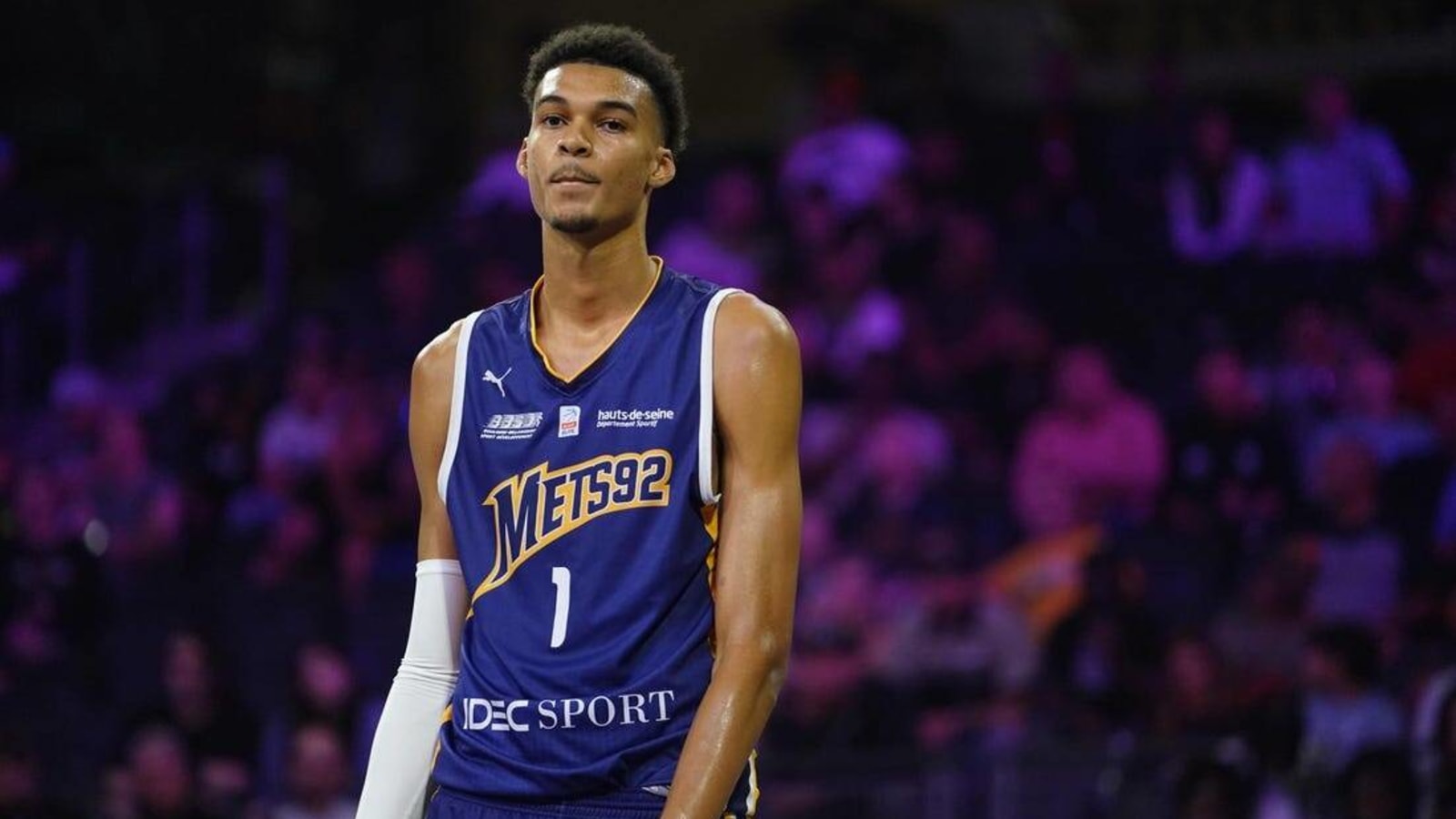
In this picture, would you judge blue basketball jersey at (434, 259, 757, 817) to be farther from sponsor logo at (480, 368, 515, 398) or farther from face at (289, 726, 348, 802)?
face at (289, 726, 348, 802)

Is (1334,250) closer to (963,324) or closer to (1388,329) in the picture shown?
(1388,329)

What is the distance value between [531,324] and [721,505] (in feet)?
1.63

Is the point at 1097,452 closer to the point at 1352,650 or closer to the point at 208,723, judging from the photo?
the point at 1352,650

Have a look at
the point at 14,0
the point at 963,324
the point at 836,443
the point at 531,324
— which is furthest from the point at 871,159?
the point at 531,324

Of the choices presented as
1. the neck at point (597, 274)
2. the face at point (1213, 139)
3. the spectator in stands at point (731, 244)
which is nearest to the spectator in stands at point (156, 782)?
the spectator in stands at point (731, 244)

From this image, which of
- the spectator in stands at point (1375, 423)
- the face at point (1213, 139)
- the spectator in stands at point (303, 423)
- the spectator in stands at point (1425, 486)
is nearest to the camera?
the spectator in stands at point (1425, 486)

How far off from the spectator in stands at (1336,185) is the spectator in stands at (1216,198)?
0.58ft

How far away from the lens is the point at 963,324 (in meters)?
11.0

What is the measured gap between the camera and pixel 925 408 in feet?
34.7

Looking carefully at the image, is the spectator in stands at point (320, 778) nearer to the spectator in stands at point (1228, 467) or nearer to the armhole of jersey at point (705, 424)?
the spectator in stands at point (1228, 467)

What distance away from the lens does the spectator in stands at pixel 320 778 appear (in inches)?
333

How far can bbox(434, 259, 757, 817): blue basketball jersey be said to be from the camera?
11.0ft

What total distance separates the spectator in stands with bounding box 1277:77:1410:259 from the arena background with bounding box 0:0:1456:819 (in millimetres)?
26

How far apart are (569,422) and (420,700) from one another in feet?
1.82
